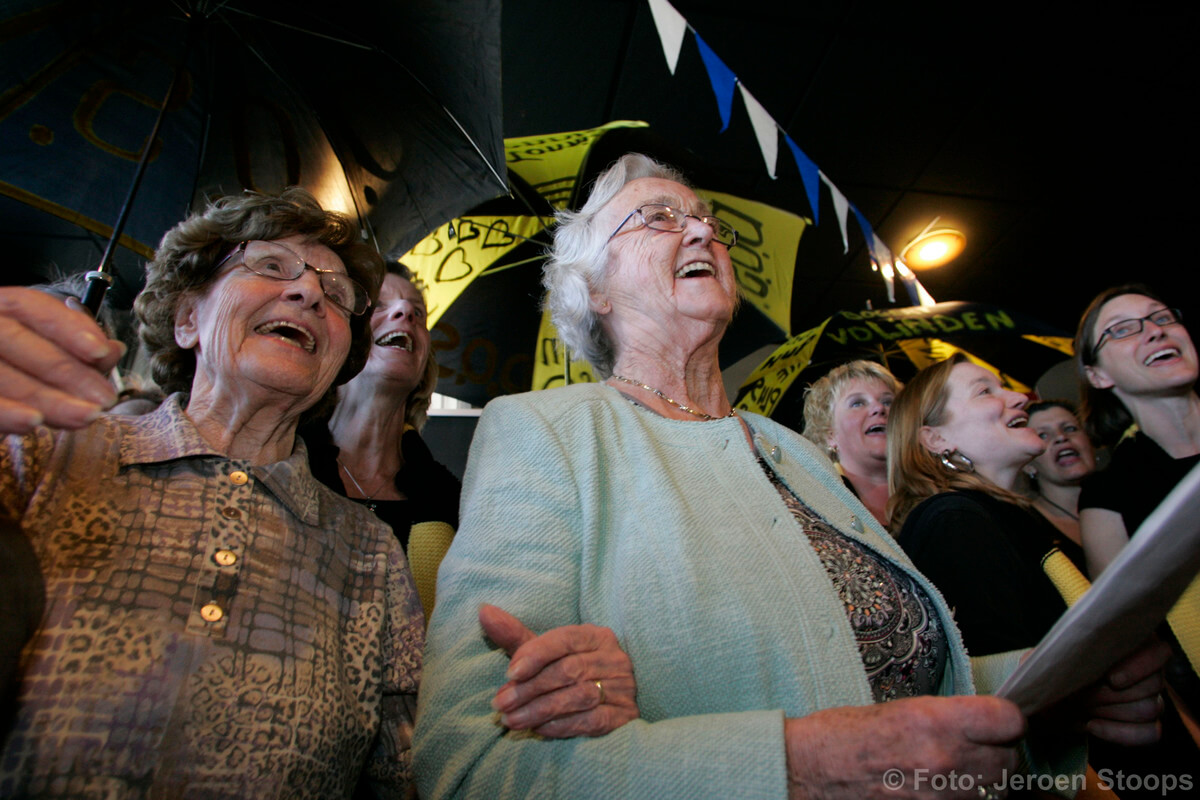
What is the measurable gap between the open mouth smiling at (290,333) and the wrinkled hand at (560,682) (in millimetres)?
888

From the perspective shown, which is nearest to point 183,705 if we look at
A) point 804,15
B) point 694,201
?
point 694,201

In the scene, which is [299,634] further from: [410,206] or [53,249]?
[53,249]

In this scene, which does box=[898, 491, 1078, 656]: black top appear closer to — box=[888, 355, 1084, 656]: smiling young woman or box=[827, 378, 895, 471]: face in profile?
box=[888, 355, 1084, 656]: smiling young woman

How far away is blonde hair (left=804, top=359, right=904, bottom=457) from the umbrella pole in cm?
275

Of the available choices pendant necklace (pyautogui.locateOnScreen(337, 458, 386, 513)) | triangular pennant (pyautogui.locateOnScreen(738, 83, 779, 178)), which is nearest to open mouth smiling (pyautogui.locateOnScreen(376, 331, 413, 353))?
pendant necklace (pyautogui.locateOnScreen(337, 458, 386, 513))

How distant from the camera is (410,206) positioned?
2.14 metres

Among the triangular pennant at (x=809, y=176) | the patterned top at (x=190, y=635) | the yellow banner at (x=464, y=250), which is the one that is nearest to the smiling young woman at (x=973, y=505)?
the triangular pennant at (x=809, y=176)

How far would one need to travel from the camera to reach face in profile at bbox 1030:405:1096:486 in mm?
2846

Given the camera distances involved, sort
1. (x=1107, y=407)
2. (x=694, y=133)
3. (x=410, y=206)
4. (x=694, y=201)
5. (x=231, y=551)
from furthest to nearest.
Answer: (x=694, y=133), (x=1107, y=407), (x=410, y=206), (x=694, y=201), (x=231, y=551)

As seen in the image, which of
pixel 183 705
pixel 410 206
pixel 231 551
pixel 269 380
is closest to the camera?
pixel 183 705

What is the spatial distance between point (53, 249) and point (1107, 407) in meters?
5.37

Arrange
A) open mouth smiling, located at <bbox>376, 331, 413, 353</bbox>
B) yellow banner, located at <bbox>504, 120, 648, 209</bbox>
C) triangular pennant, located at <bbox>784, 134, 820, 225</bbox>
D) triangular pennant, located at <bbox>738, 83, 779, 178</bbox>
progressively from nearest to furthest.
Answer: open mouth smiling, located at <bbox>376, 331, 413, 353</bbox>, triangular pennant, located at <bbox>738, 83, 779, 178</bbox>, yellow banner, located at <bbox>504, 120, 648, 209</bbox>, triangular pennant, located at <bbox>784, 134, 820, 225</bbox>

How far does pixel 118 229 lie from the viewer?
5.03ft

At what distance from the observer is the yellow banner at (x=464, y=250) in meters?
2.88
